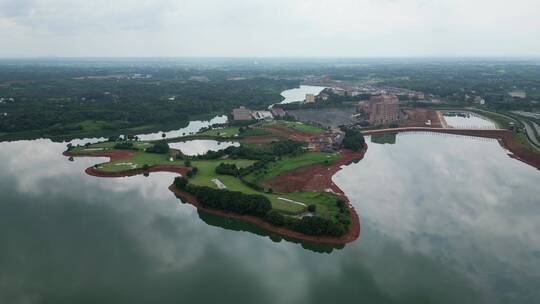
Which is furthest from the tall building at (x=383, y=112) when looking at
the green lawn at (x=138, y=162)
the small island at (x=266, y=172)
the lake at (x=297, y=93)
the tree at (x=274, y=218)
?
the tree at (x=274, y=218)

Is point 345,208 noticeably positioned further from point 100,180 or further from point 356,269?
point 100,180

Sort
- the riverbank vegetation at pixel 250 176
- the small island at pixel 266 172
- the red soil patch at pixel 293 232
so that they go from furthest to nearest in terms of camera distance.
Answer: the riverbank vegetation at pixel 250 176, the small island at pixel 266 172, the red soil patch at pixel 293 232

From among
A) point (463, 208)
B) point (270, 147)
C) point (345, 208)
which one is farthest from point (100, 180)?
point (463, 208)

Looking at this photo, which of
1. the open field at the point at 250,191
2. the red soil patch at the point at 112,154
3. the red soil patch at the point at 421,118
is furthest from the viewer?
the red soil patch at the point at 421,118

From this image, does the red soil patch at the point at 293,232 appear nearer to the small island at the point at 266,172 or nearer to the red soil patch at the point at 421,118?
the small island at the point at 266,172

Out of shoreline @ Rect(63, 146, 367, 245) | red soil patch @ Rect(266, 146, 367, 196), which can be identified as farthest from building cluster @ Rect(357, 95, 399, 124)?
red soil patch @ Rect(266, 146, 367, 196)

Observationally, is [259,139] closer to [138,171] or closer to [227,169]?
[227,169]

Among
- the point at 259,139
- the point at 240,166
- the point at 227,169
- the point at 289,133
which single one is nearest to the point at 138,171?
the point at 227,169
